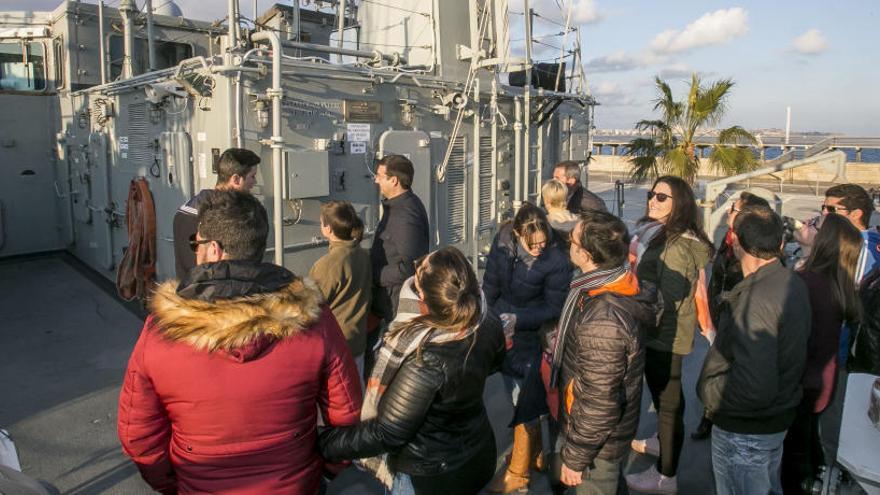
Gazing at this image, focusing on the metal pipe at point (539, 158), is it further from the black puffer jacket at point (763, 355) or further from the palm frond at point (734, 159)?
the black puffer jacket at point (763, 355)

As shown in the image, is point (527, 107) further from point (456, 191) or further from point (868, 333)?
point (868, 333)

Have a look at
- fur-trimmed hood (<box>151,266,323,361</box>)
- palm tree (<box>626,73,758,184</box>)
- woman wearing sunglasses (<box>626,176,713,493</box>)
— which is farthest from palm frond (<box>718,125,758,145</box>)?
fur-trimmed hood (<box>151,266,323,361</box>)

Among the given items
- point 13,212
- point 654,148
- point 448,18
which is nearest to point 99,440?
point 448,18

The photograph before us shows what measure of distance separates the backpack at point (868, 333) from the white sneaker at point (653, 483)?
1.35m

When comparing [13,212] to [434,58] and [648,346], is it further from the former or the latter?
[648,346]

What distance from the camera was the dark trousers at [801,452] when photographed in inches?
137

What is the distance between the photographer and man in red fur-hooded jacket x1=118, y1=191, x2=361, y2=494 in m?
1.94

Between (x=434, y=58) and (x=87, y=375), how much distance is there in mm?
5352

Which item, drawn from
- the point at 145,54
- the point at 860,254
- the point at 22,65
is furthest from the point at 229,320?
the point at 22,65

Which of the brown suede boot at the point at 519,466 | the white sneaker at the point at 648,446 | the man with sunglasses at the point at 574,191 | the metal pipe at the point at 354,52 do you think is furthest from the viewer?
the metal pipe at the point at 354,52

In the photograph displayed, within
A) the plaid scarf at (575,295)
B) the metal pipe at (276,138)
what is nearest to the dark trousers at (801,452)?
the plaid scarf at (575,295)

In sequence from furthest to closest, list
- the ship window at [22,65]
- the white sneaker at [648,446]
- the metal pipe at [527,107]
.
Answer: the ship window at [22,65] → the metal pipe at [527,107] → the white sneaker at [648,446]

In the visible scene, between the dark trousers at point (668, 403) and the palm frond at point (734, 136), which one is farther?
the palm frond at point (734, 136)

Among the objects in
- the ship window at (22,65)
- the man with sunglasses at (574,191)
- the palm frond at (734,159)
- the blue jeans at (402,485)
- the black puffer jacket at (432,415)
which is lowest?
the blue jeans at (402,485)
